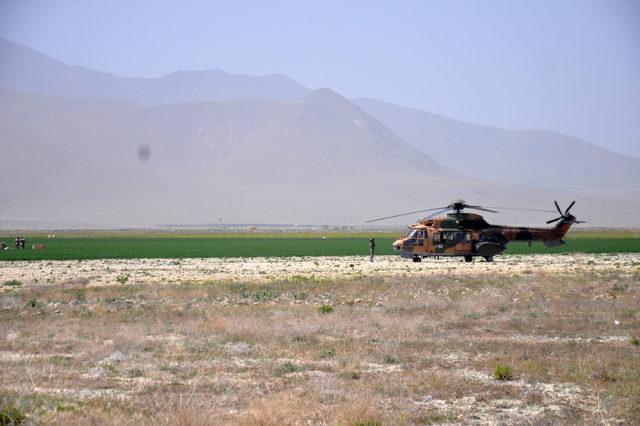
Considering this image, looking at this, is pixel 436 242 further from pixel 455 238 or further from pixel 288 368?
pixel 288 368

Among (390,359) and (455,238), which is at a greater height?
(455,238)

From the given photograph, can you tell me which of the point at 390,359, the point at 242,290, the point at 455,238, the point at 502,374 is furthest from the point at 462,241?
the point at 502,374

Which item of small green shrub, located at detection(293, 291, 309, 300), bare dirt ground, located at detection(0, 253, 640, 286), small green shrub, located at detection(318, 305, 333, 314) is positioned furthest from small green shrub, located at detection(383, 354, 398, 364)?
bare dirt ground, located at detection(0, 253, 640, 286)

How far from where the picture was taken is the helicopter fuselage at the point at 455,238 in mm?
38875

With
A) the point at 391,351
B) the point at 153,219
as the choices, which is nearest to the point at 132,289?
the point at 391,351

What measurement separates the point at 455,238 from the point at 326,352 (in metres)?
25.9

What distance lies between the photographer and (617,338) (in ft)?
53.7

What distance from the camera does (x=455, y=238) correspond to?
39094 mm

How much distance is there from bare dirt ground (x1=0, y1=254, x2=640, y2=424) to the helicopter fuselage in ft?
34.0

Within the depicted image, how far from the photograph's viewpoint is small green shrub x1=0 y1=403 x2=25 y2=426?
8.72 metres

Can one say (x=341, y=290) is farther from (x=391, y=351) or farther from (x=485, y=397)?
(x=485, y=397)

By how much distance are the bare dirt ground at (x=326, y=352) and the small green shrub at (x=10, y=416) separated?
0.12 meters

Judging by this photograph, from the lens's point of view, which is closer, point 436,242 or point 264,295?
point 264,295

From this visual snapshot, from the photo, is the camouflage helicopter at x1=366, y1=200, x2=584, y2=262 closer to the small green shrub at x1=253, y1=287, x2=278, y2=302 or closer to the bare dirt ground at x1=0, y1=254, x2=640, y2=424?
the bare dirt ground at x1=0, y1=254, x2=640, y2=424
